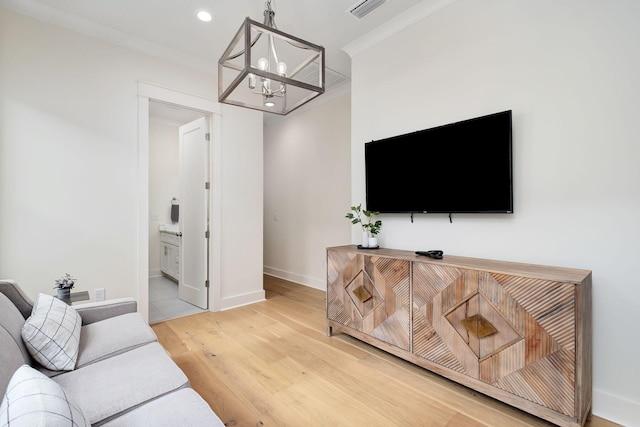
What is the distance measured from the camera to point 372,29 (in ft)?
9.29

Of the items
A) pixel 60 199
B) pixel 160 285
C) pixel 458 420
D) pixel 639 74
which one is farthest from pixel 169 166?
pixel 639 74

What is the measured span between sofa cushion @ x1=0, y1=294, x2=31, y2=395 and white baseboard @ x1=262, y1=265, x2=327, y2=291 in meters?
3.10

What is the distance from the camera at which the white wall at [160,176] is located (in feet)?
17.4

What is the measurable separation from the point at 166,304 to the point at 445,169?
3.78 m

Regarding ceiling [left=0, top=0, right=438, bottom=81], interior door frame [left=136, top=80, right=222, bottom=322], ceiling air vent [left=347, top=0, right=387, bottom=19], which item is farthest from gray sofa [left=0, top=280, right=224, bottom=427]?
ceiling air vent [left=347, top=0, right=387, bottom=19]

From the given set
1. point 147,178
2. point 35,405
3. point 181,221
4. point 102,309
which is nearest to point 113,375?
point 35,405

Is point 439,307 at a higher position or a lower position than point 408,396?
higher

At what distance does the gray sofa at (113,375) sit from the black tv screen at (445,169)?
210cm

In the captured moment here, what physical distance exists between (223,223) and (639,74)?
375 cm

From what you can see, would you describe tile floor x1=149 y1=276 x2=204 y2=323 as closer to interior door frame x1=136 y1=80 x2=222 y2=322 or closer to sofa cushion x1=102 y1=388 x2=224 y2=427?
interior door frame x1=136 y1=80 x2=222 y2=322

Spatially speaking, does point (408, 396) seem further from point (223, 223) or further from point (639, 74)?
point (223, 223)

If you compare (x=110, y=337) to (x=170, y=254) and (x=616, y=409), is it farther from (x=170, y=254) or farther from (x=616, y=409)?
(x=170, y=254)

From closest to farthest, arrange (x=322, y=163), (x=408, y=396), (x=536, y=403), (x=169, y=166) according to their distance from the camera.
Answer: (x=536, y=403) < (x=408, y=396) < (x=322, y=163) < (x=169, y=166)

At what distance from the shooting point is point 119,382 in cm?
129
